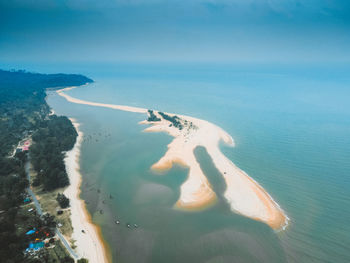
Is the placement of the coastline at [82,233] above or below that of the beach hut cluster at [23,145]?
below

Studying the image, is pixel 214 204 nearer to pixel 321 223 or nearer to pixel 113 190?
pixel 321 223

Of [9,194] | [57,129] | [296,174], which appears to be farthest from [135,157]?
[296,174]

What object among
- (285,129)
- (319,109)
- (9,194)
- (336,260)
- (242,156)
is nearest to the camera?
(336,260)

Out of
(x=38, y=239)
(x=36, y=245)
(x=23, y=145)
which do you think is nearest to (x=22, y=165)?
(x=23, y=145)

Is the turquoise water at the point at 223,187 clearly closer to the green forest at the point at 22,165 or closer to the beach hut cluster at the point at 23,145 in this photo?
the green forest at the point at 22,165

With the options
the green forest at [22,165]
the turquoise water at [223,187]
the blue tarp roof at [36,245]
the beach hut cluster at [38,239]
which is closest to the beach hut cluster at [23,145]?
the green forest at [22,165]

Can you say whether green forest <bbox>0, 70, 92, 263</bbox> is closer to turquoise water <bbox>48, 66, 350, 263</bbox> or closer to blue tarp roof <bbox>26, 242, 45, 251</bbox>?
blue tarp roof <bbox>26, 242, 45, 251</bbox>

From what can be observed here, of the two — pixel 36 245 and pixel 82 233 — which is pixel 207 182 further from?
pixel 36 245

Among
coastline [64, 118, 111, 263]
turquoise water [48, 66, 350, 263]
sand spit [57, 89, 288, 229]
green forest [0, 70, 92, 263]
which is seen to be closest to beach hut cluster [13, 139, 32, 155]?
green forest [0, 70, 92, 263]
